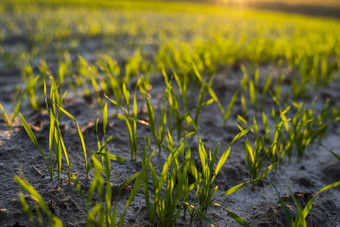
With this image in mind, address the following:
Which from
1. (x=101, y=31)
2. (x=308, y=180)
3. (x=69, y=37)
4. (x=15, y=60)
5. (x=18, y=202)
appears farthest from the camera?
(x=101, y=31)

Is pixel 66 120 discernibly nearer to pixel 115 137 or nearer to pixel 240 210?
pixel 115 137

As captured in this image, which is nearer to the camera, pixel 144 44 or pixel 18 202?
pixel 18 202

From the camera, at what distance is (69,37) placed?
4371 mm

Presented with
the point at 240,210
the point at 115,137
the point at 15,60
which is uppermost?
the point at 15,60

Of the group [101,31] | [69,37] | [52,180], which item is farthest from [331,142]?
[101,31]

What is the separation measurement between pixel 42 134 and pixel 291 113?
1.61m

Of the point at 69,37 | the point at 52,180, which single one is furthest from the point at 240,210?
the point at 69,37

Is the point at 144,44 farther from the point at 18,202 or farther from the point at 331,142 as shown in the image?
the point at 18,202

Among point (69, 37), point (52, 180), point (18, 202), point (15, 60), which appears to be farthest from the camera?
point (69, 37)

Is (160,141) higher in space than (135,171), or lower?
higher

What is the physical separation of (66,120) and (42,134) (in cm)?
24

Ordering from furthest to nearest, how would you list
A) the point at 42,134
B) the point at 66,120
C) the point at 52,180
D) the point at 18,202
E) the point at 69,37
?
the point at 69,37 → the point at 66,120 → the point at 42,134 → the point at 52,180 → the point at 18,202

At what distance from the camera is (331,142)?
1767mm

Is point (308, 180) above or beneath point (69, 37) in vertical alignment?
beneath
